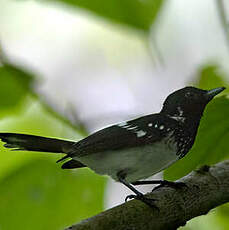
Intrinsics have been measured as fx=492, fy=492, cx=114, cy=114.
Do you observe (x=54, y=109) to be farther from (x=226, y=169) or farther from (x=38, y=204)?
(x=226, y=169)

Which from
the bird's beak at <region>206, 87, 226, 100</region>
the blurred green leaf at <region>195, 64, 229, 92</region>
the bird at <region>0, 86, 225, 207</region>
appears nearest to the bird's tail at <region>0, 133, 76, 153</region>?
the bird at <region>0, 86, 225, 207</region>

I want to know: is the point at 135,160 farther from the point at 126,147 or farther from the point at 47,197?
the point at 47,197

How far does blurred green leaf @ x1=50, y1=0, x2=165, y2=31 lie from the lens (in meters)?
1.87

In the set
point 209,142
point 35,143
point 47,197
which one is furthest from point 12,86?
point 209,142

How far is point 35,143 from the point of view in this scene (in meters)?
1.83

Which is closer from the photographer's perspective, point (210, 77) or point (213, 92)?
point (213, 92)

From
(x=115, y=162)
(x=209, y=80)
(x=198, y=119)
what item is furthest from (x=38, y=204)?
(x=209, y=80)

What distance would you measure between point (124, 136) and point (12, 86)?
0.54m

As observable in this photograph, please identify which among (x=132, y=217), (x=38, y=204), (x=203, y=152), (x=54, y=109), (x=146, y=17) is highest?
(x=146, y=17)

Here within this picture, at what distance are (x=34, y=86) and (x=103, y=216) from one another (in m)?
0.77

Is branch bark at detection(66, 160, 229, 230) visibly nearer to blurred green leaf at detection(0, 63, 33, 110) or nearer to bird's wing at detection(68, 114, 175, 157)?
bird's wing at detection(68, 114, 175, 157)

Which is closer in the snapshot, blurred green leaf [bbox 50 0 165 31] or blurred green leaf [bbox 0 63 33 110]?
blurred green leaf [bbox 50 0 165 31]

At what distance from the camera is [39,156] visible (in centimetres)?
210

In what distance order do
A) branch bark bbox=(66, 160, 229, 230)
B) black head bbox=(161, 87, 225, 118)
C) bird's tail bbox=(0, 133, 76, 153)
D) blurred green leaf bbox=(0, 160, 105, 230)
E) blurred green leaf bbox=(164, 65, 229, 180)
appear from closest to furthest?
branch bark bbox=(66, 160, 229, 230), blurred green leaf bbox=(164, 65, 229, 180), bird's tail bbox=(0, 133, 76, 153), blurred green leaf bbox=(0, 160, 105, 230), black head bbox=(161, 87, 225, 118)
